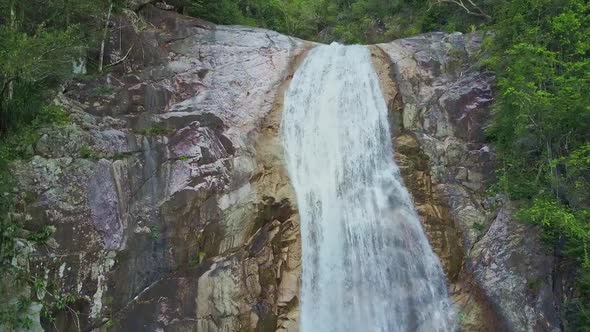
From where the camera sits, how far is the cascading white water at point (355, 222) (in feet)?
32.6

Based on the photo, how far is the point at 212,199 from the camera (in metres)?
10.1

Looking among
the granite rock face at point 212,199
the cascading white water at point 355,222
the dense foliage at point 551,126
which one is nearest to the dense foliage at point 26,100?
the granite rock face at point 212,199

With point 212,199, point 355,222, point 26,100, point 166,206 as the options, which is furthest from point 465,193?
point 26,100

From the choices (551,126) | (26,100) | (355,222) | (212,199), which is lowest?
(355,222)

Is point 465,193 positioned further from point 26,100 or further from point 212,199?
point 26,100

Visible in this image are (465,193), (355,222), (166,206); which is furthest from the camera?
(465,193)

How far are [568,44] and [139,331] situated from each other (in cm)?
1119

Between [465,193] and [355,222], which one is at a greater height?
[465,193]

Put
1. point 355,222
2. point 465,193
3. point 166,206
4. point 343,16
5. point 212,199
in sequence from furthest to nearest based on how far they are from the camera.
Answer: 1. point 343,16
2. point 465,193
3. point 355,222
4. point 212,199
5. point 166,206

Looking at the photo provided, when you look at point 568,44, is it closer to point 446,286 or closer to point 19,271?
point 446,286

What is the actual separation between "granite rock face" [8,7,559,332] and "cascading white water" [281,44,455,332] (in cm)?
35

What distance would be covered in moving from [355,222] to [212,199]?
3333 mm

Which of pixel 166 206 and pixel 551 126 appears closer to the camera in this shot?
pixel 166 206

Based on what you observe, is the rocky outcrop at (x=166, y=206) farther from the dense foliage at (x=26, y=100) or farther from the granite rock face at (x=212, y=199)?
the dense foliage at (x=26, y=100)
